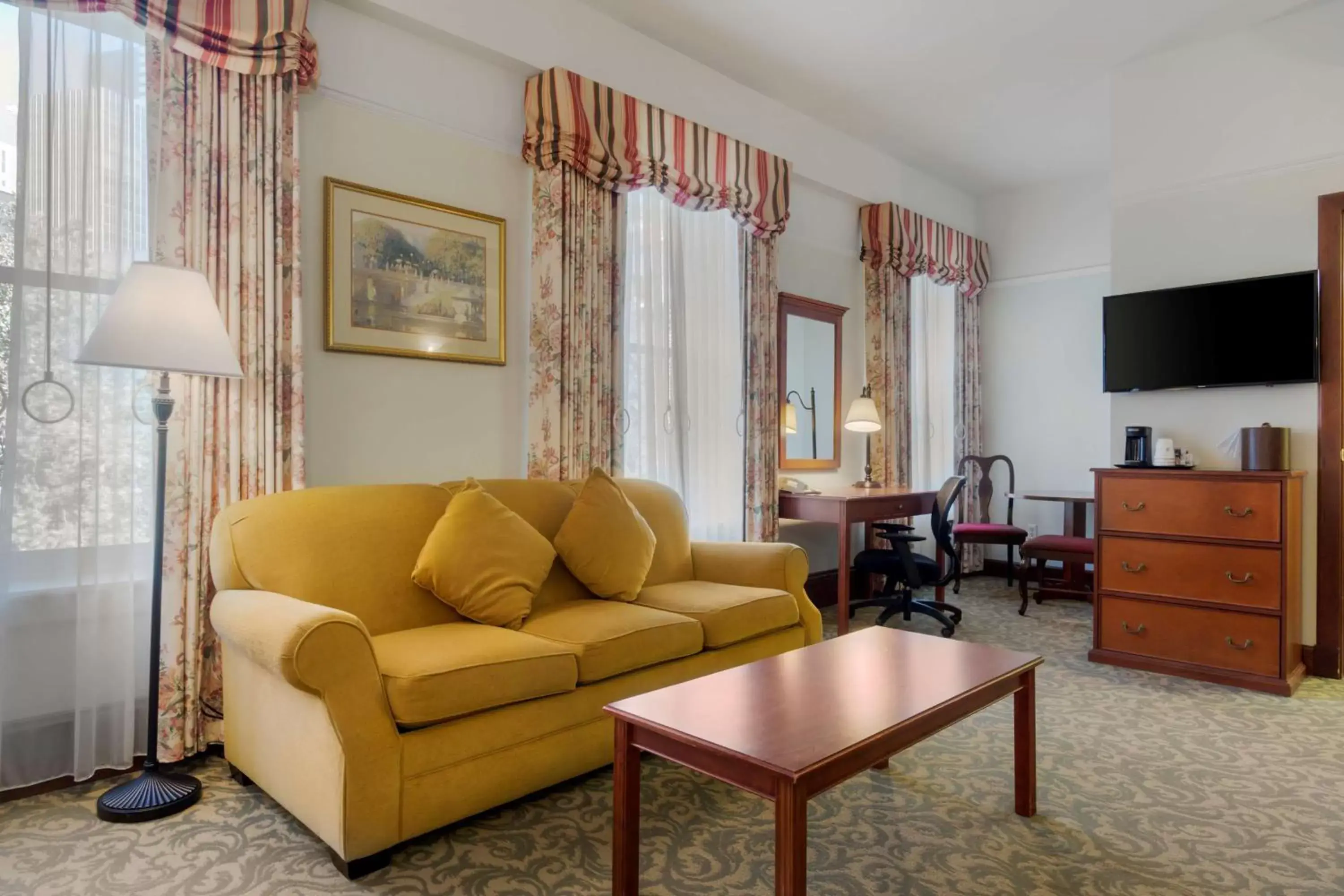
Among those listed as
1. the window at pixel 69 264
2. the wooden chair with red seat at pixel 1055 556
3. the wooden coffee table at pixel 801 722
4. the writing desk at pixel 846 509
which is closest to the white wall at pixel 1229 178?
the wooden chair with red seat at pixel 1055 556

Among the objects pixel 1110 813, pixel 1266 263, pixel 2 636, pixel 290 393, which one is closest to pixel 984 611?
pixel 1266 263

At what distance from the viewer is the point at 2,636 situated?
2.29 meters

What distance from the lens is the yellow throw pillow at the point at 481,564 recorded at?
2645 mm

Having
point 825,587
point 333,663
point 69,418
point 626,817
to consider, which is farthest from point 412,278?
point 825,587

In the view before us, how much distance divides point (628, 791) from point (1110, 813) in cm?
151

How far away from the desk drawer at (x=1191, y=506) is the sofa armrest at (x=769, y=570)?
67.0 inches

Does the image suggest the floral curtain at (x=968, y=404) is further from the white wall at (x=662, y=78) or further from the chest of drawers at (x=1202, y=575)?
the chest of drawers at (x=1202, y=575)

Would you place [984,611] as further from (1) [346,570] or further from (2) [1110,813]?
(1) [346,570]

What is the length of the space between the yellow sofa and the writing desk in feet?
4.00

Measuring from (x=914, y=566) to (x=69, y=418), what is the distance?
3871 mm

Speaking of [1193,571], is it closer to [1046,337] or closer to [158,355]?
[1046,337]

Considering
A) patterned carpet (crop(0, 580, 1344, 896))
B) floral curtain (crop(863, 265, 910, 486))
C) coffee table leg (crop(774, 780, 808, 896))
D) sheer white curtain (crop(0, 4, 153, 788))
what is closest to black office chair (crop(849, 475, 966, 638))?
floral curtain (crop(863, 265, 910, 486))

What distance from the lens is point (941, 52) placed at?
421cm

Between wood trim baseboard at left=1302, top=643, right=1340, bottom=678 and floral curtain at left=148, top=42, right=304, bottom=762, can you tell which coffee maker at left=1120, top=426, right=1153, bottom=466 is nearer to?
wood trim baseboard at left=1302, top=643, right=1340, bottom=678
